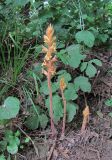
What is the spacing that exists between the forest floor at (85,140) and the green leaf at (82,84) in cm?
19

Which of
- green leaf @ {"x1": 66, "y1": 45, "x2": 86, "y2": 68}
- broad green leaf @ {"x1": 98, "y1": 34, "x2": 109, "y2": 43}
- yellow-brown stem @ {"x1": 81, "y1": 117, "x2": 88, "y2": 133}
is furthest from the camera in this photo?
broad green leaf @ {"x1": 98, "y1": 34, "x2": 109, "y2": 43}

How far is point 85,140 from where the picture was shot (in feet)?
6.93

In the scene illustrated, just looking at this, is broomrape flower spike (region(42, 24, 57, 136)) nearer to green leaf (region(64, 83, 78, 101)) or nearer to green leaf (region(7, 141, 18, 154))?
green leaf (region(64, 83, 78, 101))

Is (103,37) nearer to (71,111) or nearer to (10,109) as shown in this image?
(71,111)

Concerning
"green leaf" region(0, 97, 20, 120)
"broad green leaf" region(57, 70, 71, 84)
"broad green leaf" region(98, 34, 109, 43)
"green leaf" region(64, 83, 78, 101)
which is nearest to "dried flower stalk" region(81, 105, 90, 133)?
"green leaf" region(64, 83, 78, 101)

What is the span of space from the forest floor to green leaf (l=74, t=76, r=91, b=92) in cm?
19

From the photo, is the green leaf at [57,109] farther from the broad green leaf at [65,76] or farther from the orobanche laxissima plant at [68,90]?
the broad green leaf at [65,76]

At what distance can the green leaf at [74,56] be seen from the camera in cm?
216

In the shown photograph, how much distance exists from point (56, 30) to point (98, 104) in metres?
0.63

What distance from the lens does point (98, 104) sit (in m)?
2.33

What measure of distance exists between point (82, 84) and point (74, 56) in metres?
0.19

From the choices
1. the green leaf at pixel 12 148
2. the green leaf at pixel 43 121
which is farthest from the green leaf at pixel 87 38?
the green leaf at pixel 12 148

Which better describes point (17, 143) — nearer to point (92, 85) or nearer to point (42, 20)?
point (92, 85)

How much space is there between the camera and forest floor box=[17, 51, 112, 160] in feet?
6.71
